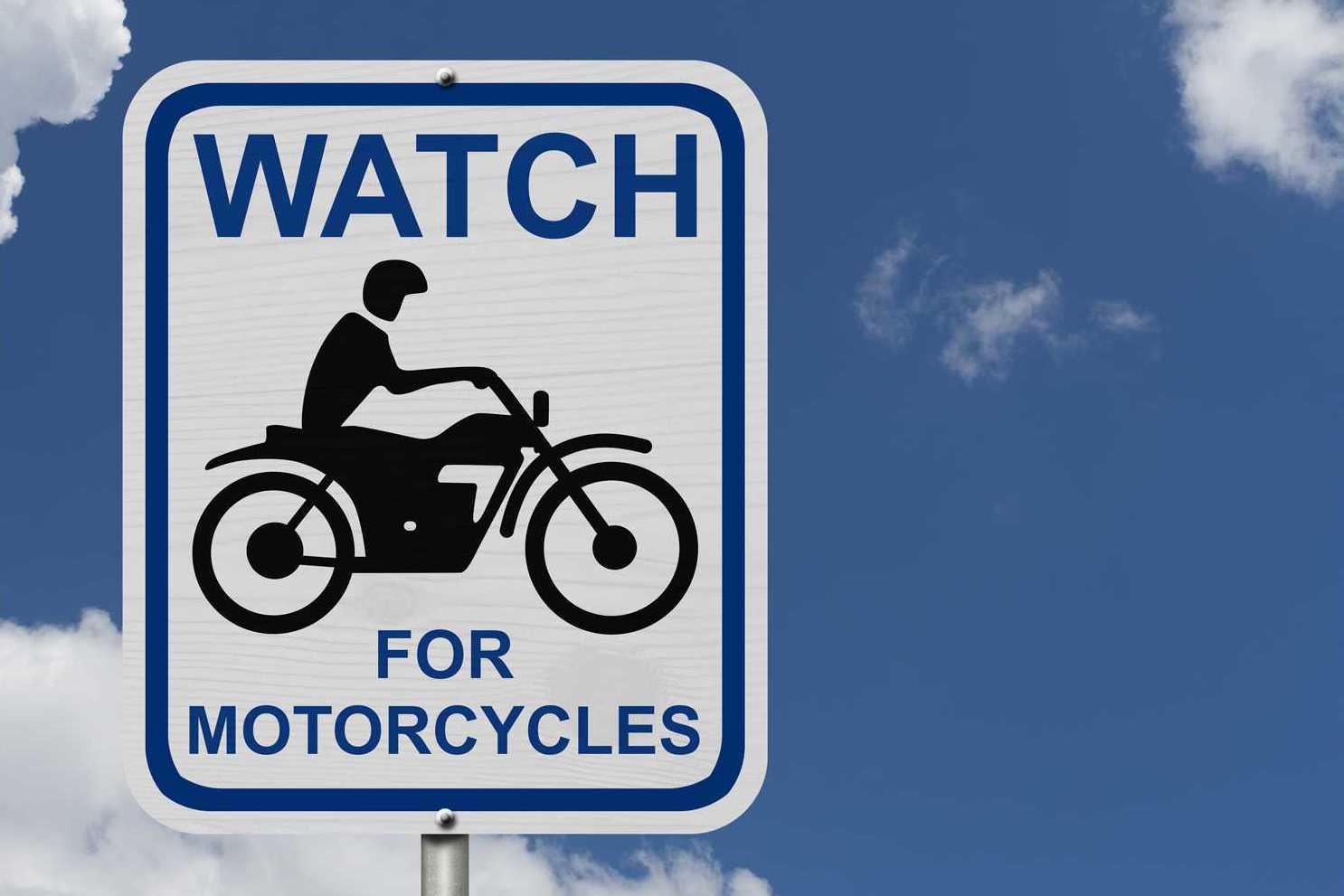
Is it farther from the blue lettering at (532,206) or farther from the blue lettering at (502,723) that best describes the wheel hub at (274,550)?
the blue lettering at (532,206)

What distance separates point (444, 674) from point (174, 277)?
37.6 inches

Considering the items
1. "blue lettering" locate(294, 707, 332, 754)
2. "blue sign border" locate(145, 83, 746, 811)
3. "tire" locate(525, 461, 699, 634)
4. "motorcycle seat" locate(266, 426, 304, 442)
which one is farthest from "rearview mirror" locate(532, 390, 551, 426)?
"blue lettering" locate(294, 707, 332, 754)

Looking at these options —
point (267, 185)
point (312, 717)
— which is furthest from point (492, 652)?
point (267, 185)

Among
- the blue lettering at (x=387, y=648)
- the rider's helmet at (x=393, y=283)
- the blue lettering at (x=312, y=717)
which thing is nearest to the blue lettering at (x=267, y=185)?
the rider's helmet at (x=393, y=283)

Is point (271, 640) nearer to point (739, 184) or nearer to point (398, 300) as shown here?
point (398, 300)

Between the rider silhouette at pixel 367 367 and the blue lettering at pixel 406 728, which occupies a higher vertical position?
the rider silhouette at pixel 367 367

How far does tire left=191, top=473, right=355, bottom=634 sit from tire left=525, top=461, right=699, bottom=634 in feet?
1.20

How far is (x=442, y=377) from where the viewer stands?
2.66 m

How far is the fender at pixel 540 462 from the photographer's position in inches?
104

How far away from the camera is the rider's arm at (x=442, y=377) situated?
8.71ft

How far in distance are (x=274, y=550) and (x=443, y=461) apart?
15.0 inches

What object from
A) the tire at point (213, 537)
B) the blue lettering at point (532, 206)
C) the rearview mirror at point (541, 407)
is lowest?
the tire at point (213, 537)

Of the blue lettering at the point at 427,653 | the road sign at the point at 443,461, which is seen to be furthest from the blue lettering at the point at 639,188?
the blue lettering at the point at 427,653

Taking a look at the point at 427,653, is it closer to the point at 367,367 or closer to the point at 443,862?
the point at 443,862
